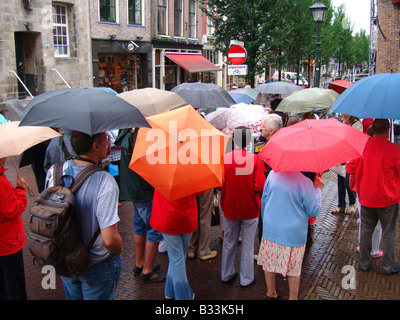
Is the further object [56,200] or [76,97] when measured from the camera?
[76,97]

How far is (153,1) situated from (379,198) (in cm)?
2062

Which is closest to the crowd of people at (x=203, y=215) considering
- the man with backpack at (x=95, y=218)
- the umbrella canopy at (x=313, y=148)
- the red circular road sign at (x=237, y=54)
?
the man with backpack at (x=95, y=218)

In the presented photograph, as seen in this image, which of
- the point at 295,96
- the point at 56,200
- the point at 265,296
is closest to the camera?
the point at 56,200

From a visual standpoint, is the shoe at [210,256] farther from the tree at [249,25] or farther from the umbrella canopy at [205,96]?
the tree at [249,25]

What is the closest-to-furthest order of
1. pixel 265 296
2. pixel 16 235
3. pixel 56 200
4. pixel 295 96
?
pixel 56 200 < pixel 16 235 < pixel 265 296 < pixel 295 96

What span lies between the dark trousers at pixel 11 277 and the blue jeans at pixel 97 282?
84cm

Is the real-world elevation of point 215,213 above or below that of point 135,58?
below

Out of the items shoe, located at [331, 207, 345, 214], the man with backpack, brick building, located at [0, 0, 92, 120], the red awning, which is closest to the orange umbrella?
the man with backpack

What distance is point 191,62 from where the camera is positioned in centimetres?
2516

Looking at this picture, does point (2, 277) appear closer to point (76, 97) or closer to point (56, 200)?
point (56, 200)

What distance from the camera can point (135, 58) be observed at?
72.9ft

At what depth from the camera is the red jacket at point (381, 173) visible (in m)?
4.42

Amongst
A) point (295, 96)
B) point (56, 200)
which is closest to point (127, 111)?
point (56, 200)

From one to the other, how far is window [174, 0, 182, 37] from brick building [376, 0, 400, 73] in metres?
11.5
